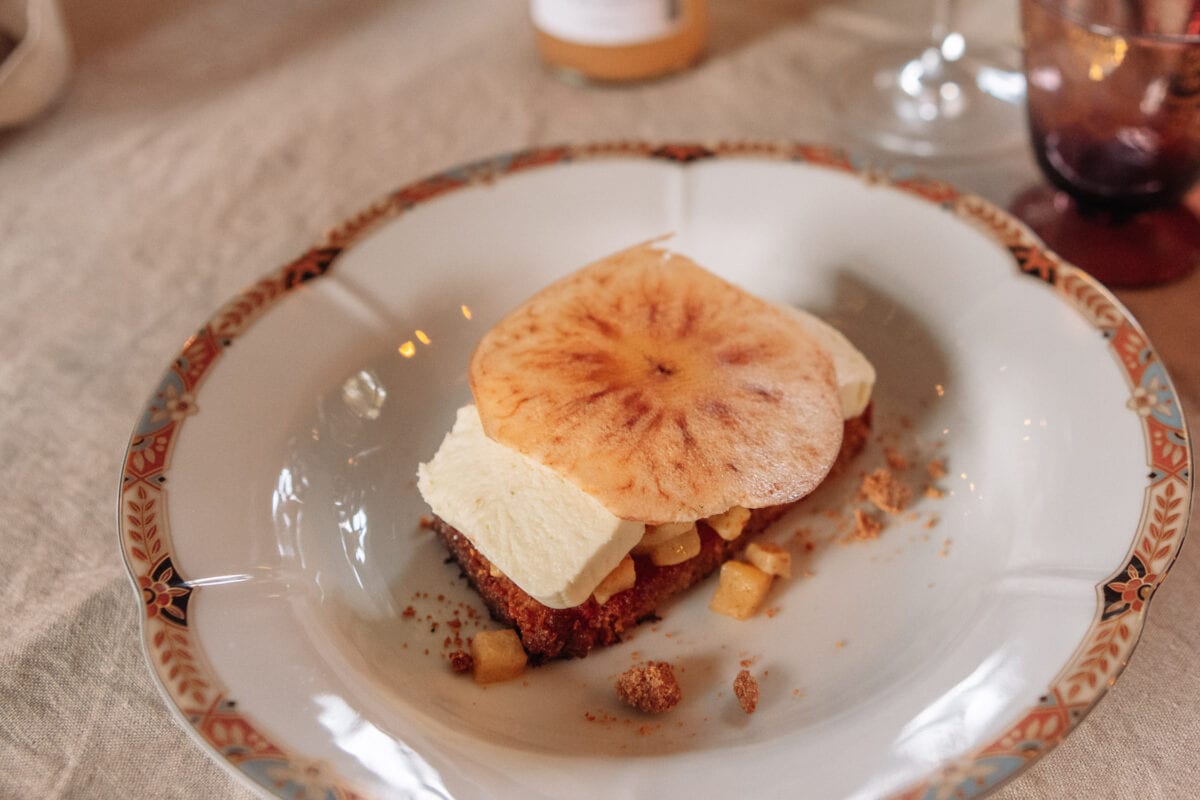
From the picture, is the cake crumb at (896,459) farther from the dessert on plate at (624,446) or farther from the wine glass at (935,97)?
the wine glass at (935,97)

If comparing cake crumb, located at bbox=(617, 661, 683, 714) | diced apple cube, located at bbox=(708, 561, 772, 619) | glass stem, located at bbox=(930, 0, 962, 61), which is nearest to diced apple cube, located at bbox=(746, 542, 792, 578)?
diced apple cube, located at bbox=(708, 561, 772, 619)

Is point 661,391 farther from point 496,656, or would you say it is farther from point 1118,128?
point 1118,128

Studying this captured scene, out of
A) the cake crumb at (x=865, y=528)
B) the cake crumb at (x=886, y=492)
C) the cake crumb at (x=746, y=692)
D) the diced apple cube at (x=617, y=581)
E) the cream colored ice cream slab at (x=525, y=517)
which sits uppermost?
the cream colored ice cream slab at (x=525, y=517)

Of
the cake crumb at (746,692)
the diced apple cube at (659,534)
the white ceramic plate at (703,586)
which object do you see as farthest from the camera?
the diced apple cube at (659,534)

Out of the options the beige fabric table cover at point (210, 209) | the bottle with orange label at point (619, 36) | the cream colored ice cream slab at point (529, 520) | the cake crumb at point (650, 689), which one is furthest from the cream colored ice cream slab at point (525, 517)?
the bottle with orange label at point (619, 36)

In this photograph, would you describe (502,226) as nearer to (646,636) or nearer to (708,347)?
(708,347)

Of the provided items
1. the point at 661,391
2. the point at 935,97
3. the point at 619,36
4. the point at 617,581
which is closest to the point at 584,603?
the point at 617,581

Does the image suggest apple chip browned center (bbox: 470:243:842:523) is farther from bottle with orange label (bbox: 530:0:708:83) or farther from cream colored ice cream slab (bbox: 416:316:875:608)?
bottle with orange label (bbox: 530:0:708:83)
